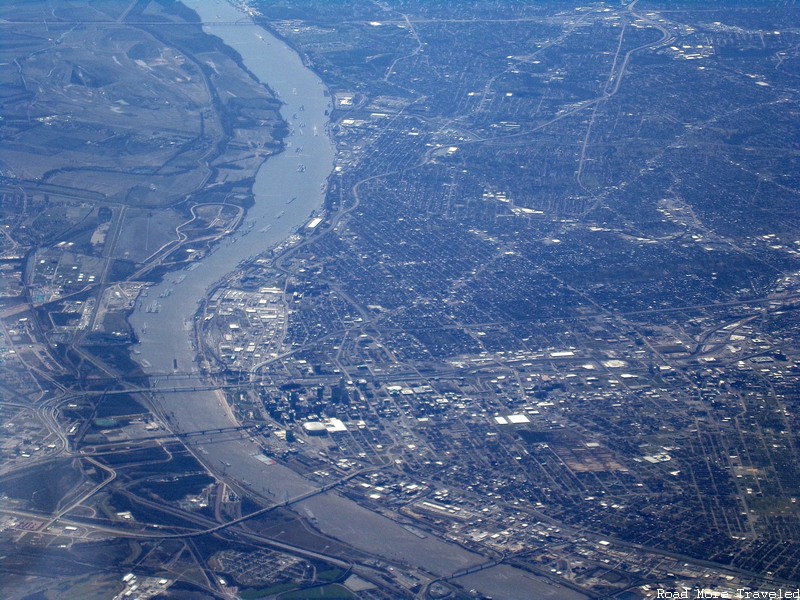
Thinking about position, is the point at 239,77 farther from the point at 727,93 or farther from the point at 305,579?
the point at 305,579

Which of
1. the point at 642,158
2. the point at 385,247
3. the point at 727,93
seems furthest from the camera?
the point at 727,93

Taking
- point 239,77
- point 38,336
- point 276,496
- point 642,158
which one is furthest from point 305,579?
point 239,77

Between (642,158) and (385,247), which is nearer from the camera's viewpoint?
(385,247)

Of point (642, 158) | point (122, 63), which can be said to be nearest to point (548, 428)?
point (642, 158)

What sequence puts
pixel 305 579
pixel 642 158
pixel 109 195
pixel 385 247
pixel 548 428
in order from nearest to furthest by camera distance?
pixel 305 579 < pixel 548 428 < pixel 385 247 < pixel 109 195 < pixel 642 158

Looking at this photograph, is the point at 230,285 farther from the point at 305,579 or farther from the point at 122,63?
the point at 122,63

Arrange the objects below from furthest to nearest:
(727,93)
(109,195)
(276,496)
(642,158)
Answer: (727,93)
(642,158)
(109,195)
(276,496)

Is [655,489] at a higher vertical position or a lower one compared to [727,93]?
lower
